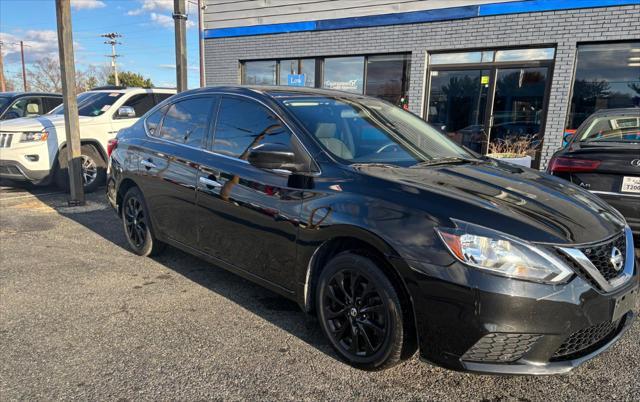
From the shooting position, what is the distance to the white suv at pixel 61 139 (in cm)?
740

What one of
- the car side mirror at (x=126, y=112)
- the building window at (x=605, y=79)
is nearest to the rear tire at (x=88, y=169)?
the car side mirror at (x=126, y=112)

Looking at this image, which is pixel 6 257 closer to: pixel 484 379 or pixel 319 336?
pixel 319 336

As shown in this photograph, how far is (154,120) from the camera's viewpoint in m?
4.65

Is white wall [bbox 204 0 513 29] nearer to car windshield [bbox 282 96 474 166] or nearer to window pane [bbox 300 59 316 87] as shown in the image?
window pane [bbox 300 59 316 87]

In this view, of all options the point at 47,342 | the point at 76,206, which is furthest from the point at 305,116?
the point at 76,206

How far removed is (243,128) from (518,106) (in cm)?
743

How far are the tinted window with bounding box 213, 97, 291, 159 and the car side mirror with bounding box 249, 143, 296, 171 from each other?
0.20 m

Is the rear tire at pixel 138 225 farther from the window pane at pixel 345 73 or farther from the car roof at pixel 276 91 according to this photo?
the window pane at pixel 345 73

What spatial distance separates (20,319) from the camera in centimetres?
338

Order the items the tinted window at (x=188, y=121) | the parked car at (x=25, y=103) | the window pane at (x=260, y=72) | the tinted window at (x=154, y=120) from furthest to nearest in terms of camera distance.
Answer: the window pane at (x=260, y=72) → the parked car at (x=25, y=103) → the tinted window at (x=154, y=120) → the tinted window at (x=188, y=121)

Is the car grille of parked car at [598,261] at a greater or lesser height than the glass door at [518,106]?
lesser

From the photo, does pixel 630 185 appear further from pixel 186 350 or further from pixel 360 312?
pixel 186 350

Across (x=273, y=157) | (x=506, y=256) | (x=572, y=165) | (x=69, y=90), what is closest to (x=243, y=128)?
(x=273, y=157)

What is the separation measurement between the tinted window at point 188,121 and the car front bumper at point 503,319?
2.36 metres
